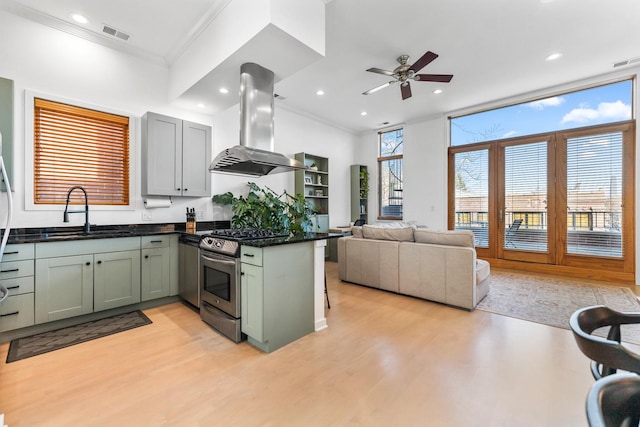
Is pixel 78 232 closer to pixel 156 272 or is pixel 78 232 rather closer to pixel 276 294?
Result: pixel 156 272

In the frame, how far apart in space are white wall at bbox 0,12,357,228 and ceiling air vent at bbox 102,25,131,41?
254 millimetres

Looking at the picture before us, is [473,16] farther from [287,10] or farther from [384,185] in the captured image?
[384,185]

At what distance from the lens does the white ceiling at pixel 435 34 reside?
9.15 feet

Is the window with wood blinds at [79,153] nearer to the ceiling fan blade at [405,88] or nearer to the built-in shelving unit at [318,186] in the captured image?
the built-in shelving unit at [318,186]

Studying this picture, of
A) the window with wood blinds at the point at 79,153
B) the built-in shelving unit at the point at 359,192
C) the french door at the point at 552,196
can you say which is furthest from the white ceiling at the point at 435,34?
the built-in shelving unit at the point at 359,192

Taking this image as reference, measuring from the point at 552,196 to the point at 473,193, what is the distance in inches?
51.7

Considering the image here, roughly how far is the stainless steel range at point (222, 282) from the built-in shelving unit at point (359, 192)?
4464 mm

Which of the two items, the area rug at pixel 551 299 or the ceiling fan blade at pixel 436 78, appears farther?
the ceiling fan blade at pixel 436 78

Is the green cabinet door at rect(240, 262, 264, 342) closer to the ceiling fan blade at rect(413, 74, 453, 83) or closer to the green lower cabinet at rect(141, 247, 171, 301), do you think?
the green lower cabinet at rect(141, 247, 171, 301)

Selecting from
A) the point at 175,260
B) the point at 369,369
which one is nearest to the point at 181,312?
the point at 175,260

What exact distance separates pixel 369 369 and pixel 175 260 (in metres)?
2.67

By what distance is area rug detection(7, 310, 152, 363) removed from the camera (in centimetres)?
223

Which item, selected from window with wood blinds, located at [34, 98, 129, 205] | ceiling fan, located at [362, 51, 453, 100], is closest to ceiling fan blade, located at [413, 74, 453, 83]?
ceiling fan, located at [362, 51, 453, 100]

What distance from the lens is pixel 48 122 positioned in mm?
2957
